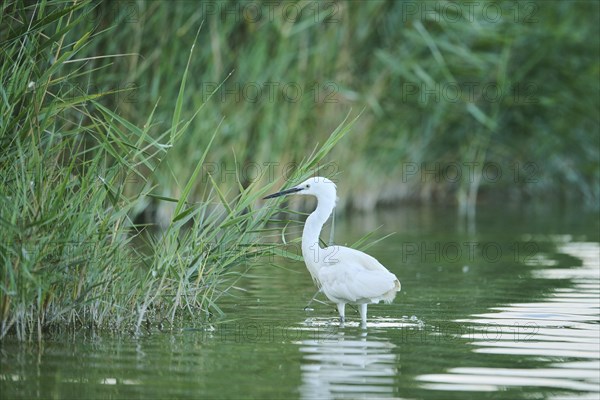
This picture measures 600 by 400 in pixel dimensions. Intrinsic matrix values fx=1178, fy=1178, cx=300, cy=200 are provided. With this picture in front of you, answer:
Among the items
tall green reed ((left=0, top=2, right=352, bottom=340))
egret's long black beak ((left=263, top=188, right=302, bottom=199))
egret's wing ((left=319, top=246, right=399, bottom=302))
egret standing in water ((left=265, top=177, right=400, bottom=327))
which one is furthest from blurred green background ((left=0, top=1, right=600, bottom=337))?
egret's wing ((left=319, top=246, right=399, bottom=302))

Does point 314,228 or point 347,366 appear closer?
point 347,366

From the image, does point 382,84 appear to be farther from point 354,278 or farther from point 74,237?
point 74,237

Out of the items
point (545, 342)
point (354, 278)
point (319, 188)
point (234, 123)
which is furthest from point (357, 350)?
point (234, 123)

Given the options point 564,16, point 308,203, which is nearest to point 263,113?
point 308,203

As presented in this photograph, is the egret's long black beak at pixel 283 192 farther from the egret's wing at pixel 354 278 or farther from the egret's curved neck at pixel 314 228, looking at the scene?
the egret's wing at pixel 354 278

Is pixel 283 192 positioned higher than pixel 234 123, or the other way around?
pixel 234 123

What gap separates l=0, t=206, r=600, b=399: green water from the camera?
18.4ft

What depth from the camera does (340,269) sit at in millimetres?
7742

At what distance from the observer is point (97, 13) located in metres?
12.5

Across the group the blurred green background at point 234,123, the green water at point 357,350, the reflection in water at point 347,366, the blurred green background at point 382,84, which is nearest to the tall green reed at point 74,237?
the blurred green background at point 234,123

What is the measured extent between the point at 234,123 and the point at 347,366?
879 cm

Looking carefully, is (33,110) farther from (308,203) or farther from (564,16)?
(564,16)

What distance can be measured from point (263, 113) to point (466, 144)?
610cm

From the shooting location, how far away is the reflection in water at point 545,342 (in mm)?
5855
